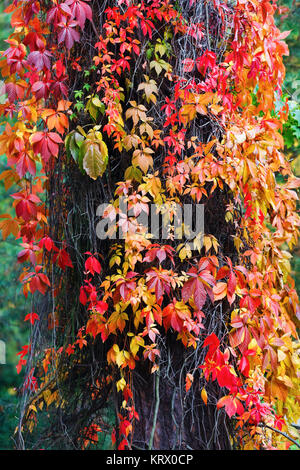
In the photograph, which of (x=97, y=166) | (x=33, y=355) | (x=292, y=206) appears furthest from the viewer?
(x=292, y=206)

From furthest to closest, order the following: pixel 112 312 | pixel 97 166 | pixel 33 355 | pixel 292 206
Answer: pixel 292 206 < pixel 33 355 < pixel 112 312 < pixel 97 166

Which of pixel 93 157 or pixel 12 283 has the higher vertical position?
pixel 93 157

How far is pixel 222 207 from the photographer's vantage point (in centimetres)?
150

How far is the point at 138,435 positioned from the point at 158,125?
1.08m

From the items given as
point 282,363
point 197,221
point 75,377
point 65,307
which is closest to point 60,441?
point 75,377

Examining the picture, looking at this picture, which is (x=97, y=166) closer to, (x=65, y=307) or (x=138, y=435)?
(x=65, y=307)

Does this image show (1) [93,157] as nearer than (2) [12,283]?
Yes

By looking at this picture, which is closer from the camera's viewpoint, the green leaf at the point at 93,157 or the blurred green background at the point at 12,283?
the green leaf at the point at 93,157

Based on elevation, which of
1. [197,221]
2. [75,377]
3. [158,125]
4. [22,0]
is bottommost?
[75,377]

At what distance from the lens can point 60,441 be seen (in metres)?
1.70

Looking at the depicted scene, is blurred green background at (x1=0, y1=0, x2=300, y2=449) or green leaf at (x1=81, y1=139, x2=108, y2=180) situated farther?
blurred green background at (x1=0, y1=0, x2=300, y2=449)
